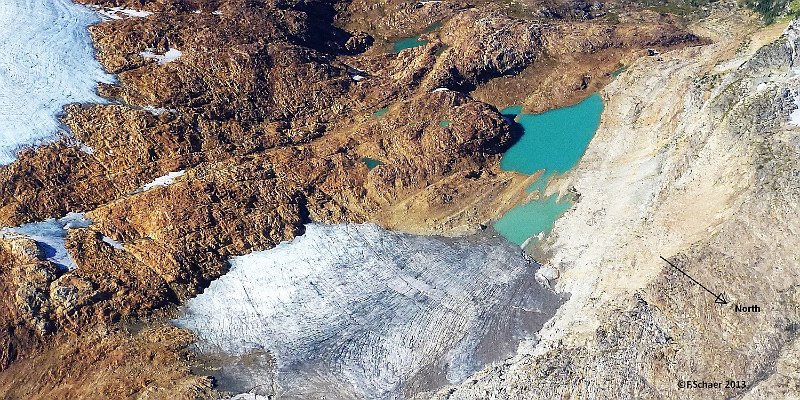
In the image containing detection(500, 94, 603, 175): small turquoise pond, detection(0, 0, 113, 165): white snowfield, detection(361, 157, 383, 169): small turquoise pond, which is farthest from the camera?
detection(500, 94, 603, 175): small turquoise pond

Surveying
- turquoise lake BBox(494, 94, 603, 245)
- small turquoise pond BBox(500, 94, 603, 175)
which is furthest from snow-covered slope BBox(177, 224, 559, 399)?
small turquoise pond BBox(500, 94, 603, 175)

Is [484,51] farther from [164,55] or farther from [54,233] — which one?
[54,233]

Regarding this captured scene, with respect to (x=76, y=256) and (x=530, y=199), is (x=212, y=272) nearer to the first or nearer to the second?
A: (x=76, y=256)

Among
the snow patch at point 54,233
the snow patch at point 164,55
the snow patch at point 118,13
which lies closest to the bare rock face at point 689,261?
the snow patch at point 54,233

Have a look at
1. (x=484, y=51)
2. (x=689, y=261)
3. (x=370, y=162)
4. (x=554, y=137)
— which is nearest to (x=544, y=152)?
(x=554, y=137)

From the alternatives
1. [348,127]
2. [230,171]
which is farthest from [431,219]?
[230,171]

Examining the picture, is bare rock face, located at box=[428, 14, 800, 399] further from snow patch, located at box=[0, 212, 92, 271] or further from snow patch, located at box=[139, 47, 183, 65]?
snow patch, located at box=[139, 47, 183, 65]

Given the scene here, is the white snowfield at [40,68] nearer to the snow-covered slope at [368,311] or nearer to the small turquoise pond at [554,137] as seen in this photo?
the snow-covered slope at [368,311]
